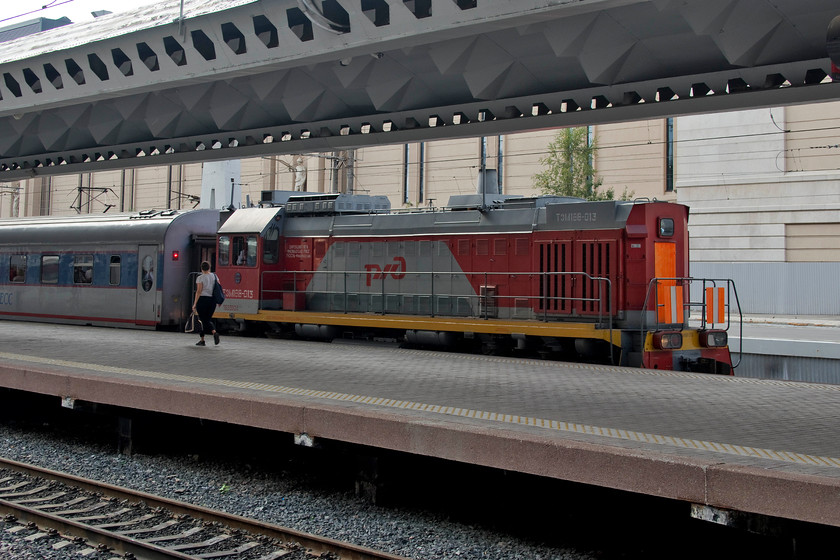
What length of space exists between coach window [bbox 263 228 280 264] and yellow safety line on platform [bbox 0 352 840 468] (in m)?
6.24

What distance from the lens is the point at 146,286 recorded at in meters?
17.1

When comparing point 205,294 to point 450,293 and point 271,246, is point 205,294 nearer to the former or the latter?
point 271,246

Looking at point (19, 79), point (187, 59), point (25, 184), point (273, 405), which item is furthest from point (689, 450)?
point (25, 184)

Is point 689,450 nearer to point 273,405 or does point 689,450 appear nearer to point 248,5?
point 273,405

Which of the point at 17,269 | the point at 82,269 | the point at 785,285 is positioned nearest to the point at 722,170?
the point at 785,285

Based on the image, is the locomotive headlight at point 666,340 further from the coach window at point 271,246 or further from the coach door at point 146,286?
the coach door at point 146,286

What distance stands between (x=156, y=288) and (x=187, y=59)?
341 inches

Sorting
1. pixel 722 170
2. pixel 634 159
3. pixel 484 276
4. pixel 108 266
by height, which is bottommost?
pixel 484 276

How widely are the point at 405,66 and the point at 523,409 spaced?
5329mm

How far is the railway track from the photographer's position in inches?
224

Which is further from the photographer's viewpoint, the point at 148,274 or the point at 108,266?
the point at 108,266

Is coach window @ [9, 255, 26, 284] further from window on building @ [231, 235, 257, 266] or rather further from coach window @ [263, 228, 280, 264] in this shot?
coach window @ [263, 228, 280, 264]

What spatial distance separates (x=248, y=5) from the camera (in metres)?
8.66

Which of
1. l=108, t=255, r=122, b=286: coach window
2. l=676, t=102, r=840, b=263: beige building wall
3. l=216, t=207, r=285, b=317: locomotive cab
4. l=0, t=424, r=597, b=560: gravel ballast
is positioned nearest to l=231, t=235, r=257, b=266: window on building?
l=216, t=207, r=285, b=317: locomotive cab
